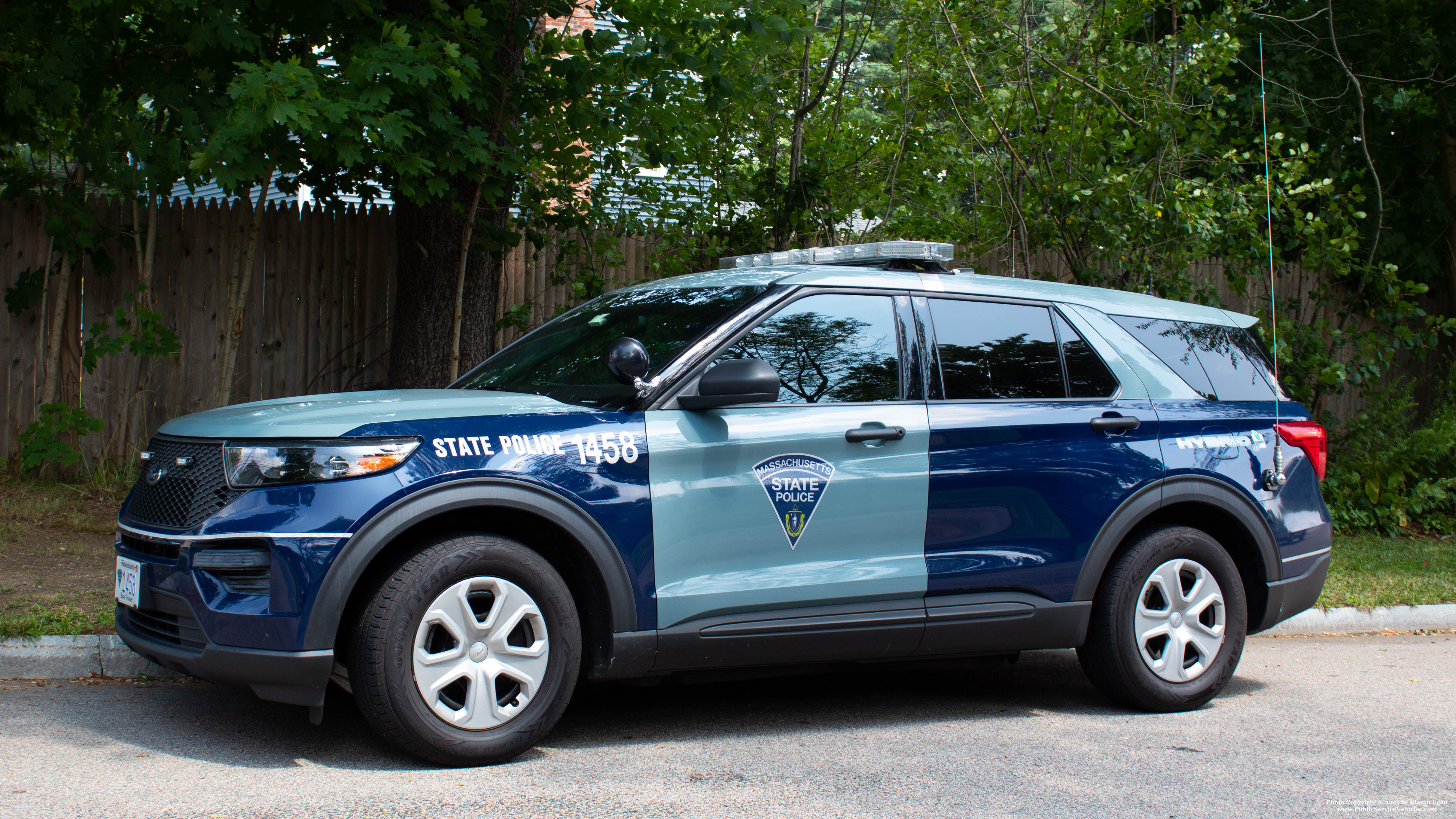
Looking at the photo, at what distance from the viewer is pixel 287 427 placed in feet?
13.1

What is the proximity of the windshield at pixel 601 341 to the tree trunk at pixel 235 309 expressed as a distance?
4.20 m

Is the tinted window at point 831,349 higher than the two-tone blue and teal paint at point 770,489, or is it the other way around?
the tinted window at point 831,349

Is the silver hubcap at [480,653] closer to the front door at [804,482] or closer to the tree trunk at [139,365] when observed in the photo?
the front door at [804,482]

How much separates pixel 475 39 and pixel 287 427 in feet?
14.3

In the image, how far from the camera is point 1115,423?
511 centimetres

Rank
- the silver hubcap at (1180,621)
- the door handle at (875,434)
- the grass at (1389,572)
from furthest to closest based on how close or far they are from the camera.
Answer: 1. the grass at (1389,572)
2. the silver hubcap at (1180,621)
3. the door handle at (875,434)

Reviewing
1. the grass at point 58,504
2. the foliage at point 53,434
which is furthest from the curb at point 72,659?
the foliage at point 53,434

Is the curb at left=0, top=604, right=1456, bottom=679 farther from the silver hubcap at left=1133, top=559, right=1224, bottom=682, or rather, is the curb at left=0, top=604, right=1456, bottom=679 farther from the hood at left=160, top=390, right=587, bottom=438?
the silver hubcap at left=1133, top=559, right=1224, bottom=682

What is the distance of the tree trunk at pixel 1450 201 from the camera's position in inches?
473

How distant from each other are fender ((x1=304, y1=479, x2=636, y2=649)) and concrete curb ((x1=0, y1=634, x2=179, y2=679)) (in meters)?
2.04

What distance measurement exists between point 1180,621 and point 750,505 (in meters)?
2.14

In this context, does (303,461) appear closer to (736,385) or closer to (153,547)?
(153,547)

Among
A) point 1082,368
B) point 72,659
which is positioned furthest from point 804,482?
point 72,659

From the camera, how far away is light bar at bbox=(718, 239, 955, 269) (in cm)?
530
